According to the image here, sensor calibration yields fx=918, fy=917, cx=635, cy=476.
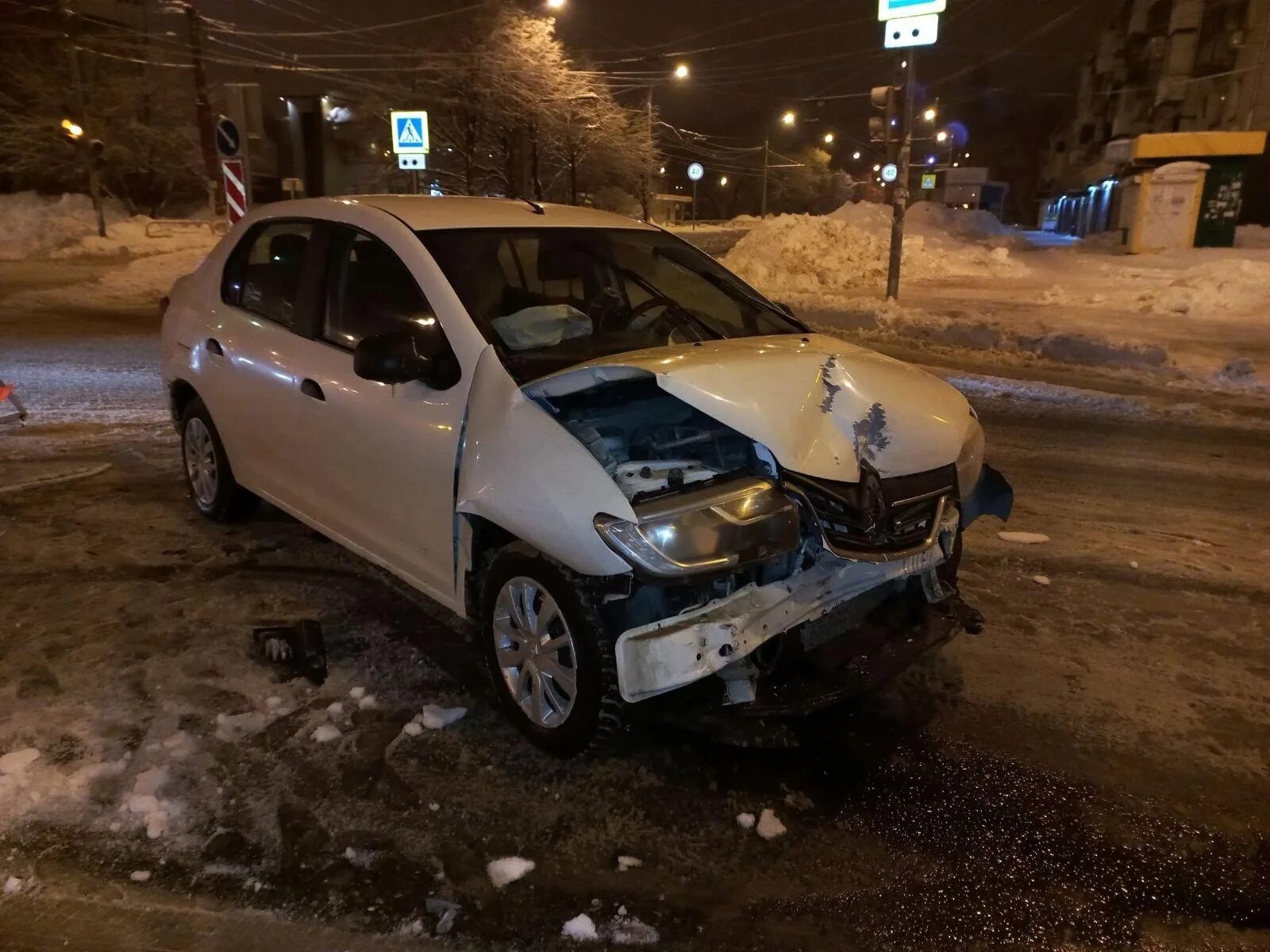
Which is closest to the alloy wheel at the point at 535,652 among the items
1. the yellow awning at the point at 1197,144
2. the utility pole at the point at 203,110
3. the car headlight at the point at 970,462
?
the car headlight at the point at 970,462

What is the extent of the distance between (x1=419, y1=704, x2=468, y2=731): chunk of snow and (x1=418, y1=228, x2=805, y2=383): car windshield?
4.27ft

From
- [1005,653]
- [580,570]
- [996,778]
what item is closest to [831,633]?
[996,778]

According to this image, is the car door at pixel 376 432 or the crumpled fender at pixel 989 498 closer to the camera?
the car door at pixel 376 432

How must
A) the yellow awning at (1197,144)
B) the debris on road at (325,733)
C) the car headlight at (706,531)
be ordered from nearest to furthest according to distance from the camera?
1. the car headlight at (706,531)
2. the debris on road at (325,733)
3. the yellow awning at (1197,144)

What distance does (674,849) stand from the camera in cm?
279

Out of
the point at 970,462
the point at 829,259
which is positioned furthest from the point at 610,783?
the point at 829,259

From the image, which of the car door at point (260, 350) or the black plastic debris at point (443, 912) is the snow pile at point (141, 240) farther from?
the black plastic debris at point (443, 912)

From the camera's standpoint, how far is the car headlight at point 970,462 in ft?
11.5

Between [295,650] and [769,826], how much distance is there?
6.96ft

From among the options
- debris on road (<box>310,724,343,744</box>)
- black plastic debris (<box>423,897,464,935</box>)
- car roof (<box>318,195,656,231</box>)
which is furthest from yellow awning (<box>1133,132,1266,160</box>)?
black plastic debris (<box>423,897,464,935</box>)

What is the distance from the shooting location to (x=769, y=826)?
289 cm

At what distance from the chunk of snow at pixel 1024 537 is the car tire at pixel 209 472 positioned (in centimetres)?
436

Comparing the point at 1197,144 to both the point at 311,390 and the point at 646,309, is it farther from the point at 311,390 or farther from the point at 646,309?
the point at 311,390

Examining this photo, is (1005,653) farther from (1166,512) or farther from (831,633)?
(1166,512)
